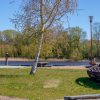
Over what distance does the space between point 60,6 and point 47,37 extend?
2.03 m

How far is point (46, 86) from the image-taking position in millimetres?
18844

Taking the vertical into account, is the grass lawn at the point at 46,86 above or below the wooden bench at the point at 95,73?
below

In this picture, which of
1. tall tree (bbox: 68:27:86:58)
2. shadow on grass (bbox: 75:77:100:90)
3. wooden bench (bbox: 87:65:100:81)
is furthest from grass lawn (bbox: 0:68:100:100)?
tall tree (bbox: 68:27:86:58)

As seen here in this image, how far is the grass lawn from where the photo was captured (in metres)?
16.8

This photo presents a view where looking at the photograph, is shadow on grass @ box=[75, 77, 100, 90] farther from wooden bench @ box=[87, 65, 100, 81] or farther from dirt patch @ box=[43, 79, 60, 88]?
dirt patch @ box=[43, 79, 60, 88]

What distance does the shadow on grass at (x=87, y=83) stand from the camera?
19866 mm

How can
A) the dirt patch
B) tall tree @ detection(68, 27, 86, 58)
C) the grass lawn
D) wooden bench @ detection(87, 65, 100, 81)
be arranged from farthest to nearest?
tall tree @ detection(68, 27, 86, 58) → wooden bench @ detection(87, 65, 100, 81) → the dirt patch → the grass lawn

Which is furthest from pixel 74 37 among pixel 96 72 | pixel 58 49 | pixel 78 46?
pixel 96 72

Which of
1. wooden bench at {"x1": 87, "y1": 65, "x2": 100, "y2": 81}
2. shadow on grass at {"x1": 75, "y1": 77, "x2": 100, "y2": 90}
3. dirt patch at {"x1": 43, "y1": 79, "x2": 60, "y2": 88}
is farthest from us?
wooden bench at {"x1": 87, "y1": 65, "x2": 100, "y2": 81}

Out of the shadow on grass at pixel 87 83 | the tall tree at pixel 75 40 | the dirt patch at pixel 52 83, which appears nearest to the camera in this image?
the dirt patch at pixel 52 83

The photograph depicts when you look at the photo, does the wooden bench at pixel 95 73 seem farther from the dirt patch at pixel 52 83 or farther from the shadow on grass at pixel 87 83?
the dirt patch at pixel 52 83

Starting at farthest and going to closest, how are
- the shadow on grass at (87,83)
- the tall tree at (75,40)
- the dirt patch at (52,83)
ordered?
the tall tree at (75,40) → the shadow on grass at (87,83) → the dirt patch at (52,83)

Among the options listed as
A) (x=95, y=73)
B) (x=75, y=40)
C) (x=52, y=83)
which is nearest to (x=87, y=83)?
(x=95, y=73)

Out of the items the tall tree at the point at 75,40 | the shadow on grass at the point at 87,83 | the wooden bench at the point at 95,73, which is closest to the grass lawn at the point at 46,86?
the shadow on grass at the point at 87,83
